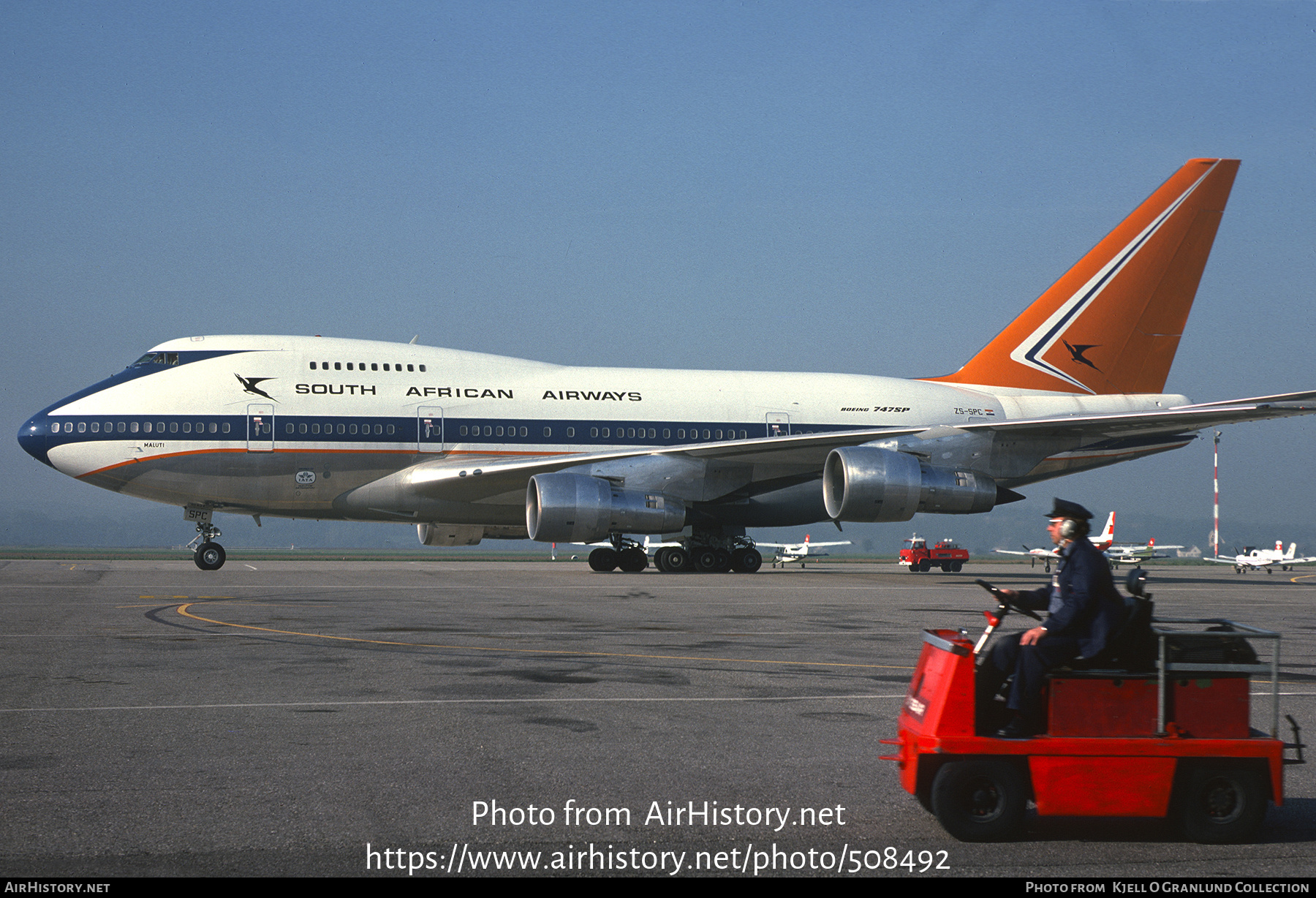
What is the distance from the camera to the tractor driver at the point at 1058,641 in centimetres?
536

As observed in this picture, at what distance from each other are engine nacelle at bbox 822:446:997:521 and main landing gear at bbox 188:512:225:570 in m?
14.2

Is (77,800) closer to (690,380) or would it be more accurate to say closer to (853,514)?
(853,514)

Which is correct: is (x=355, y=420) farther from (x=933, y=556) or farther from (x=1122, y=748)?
(x=933, y=556)

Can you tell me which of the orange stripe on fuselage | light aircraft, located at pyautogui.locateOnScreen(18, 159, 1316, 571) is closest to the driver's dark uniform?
light aircraft, located at pyautogui.locateOnScreen(18, 159, 1316, 571)

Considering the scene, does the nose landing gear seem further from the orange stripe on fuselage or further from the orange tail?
the orange tail

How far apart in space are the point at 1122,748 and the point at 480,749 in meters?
3.76

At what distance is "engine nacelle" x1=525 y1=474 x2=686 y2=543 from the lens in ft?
75.8

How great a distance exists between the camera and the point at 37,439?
24.0 meters

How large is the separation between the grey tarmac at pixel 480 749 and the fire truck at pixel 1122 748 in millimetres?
169

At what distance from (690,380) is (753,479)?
3337 mm

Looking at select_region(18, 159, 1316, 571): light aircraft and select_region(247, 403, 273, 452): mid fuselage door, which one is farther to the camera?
select_region(247, 403, 273, 452): mid fuselage door

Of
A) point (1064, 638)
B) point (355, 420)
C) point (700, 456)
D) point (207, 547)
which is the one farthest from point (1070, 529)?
point (207, 547)

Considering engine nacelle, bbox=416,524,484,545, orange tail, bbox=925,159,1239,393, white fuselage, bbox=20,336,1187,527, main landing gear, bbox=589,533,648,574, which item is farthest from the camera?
orange tail, bbox=925,159,1239,393

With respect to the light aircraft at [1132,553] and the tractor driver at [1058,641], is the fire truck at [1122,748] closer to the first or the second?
the tractor driver at [1058,641]
